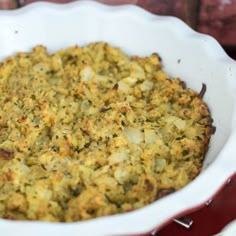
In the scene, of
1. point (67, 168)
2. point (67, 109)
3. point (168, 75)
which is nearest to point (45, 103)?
point (67, 109)

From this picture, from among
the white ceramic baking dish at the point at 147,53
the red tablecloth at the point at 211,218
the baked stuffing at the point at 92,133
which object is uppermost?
the white ceramic baking dish at the point at 147,53

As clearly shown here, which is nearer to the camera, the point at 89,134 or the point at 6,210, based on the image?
the point at 6,210

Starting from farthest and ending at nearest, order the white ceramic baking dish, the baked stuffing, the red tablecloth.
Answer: the red tablecloth < the baked stuffing < the white ceramic baking dish

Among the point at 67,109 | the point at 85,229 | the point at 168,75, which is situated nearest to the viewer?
the point at 85,229

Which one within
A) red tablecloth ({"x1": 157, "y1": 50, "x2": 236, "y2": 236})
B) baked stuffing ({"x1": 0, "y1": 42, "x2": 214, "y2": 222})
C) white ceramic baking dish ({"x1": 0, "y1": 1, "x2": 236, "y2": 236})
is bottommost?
red tablecloth ({"x1": 157, "y1": 50, "x2": 236, "y2": 236})

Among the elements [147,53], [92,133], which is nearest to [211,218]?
[92,133]

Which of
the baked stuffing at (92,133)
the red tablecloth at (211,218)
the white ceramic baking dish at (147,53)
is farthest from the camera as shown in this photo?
the red tablecloth at (211,218)

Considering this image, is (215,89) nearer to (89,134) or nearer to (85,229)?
(89,134)
